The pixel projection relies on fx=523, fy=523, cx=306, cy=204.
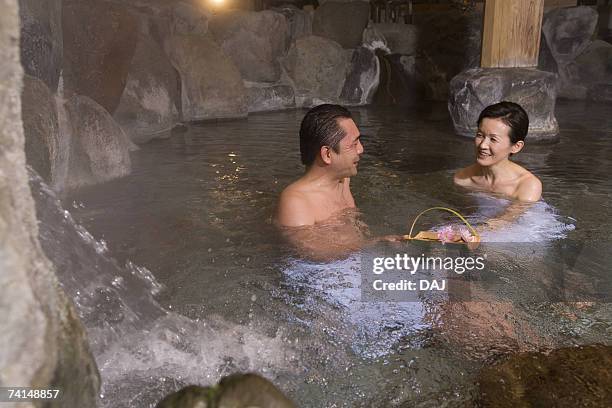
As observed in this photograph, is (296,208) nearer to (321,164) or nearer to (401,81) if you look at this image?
(321,164)

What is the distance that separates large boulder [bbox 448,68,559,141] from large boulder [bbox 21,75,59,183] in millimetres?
5978

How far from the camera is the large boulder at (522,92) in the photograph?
788cm

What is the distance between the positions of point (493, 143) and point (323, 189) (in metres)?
1.66

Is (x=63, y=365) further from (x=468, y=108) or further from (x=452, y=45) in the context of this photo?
(x=452, y=45)

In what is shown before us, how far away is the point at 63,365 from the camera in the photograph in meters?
1.40

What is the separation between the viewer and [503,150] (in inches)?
176

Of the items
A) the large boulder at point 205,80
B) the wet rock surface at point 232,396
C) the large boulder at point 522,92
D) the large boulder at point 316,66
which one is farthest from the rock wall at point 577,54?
the wet rock surface at point 232,396

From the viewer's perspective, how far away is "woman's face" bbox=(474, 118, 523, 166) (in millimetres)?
4375

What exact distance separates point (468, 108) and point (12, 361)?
800cm

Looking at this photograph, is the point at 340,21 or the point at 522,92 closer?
the point at 522,92

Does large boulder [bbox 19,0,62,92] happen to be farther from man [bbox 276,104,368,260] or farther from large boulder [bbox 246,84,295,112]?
large boulder [bbox 246,84,295,112]

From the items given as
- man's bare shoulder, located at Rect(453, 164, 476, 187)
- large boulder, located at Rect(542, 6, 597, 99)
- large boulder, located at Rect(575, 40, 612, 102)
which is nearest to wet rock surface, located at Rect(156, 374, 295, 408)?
man's bare shoulder, located at Rect(453, 164, 476, 187)

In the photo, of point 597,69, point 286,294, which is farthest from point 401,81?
point 286,294

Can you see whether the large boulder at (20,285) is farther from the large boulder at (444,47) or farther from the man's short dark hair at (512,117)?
the large boulder at (444,47)
